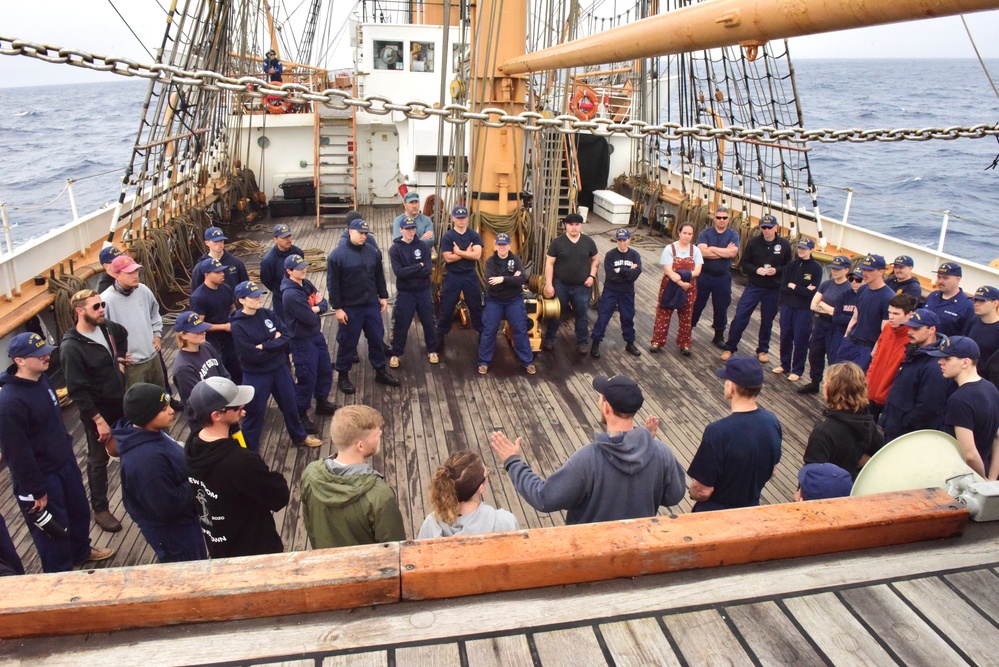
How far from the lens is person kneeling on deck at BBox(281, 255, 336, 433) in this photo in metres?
4.68

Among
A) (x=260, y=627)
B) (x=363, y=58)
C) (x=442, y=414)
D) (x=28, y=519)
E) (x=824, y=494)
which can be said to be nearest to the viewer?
(x=260, y=627)

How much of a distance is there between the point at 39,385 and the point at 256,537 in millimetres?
1379

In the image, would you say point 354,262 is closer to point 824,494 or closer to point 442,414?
point 442,414

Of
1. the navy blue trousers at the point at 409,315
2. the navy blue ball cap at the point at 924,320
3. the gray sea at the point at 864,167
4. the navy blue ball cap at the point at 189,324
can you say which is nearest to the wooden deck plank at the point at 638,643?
the navy blue ball cap at the point at 924,320

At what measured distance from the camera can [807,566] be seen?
7.03 ft

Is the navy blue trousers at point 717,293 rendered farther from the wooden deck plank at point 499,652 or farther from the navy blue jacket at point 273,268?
the wooden deck plank at point 499,652

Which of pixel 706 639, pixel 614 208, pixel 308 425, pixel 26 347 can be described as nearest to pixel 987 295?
pixel 706 639

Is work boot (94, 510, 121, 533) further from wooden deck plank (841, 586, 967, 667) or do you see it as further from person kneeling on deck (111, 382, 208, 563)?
wooden deck plank (841, 586, 967, 667)

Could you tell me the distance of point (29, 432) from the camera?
3.07 m

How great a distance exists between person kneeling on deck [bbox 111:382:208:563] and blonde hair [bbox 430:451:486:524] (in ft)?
3.79

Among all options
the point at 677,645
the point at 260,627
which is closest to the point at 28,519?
the point at 260,627

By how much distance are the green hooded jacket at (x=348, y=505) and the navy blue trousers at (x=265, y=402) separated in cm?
191

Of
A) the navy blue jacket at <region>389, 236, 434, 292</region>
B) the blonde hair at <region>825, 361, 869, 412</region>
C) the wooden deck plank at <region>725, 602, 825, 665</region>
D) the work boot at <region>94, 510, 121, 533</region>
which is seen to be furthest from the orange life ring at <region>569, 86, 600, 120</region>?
the wooden deck plank at <region>725, 602, 825, 665</region>

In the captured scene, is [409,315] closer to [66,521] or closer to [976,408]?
[66,521]
